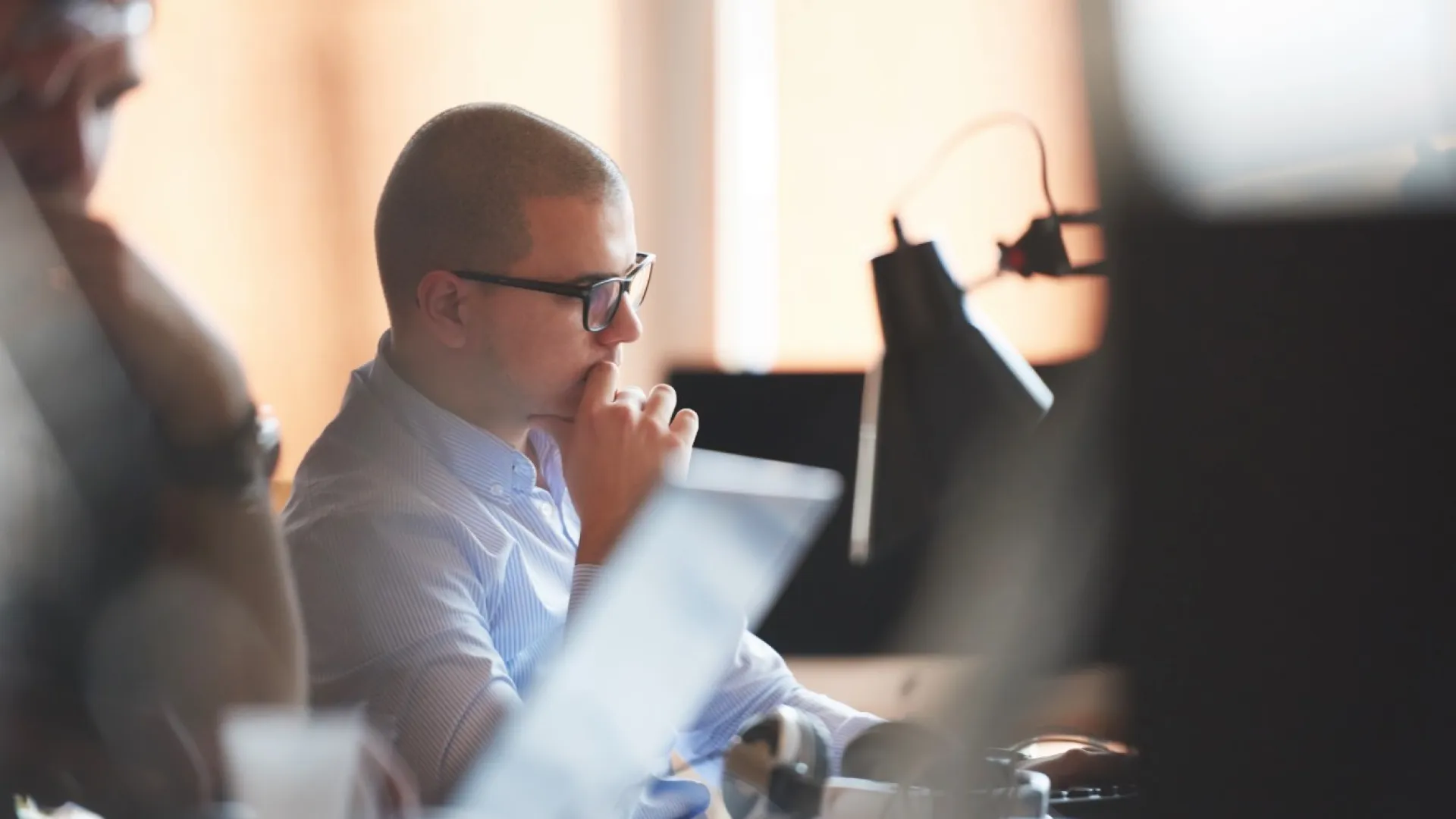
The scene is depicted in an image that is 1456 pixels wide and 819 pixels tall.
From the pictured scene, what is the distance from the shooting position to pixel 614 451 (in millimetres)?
1029

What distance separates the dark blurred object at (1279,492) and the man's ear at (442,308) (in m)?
0.75

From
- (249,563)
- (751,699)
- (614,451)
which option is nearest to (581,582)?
(614,451)

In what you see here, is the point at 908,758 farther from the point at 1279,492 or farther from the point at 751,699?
the point at 751,699

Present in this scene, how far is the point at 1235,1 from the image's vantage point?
42.3 inches

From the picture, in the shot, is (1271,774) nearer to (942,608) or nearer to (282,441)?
(282,441)

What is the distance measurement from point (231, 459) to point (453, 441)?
0.24 meters

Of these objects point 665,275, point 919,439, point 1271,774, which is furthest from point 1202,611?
point 665,275

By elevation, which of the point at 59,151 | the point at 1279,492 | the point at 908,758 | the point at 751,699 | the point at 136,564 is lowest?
the point at 751,699

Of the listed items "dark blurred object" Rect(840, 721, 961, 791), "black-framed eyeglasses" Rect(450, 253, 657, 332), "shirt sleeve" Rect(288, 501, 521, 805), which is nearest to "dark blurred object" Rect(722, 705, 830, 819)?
"dark blurred object" Rect(840, 721, 961, 791)

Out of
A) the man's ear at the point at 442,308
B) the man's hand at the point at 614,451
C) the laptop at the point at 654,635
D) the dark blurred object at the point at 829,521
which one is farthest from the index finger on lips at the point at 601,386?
the dark blurred object at the point at 829,521

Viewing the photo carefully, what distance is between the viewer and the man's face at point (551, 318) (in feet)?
3.70

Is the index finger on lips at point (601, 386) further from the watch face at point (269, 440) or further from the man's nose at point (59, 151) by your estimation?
the man's nose at point (59, 151)

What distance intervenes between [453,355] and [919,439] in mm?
492

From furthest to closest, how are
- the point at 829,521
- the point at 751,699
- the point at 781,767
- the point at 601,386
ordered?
the point at 829,521
the point at 751,699
the point at 601,386
the point at 781,767
